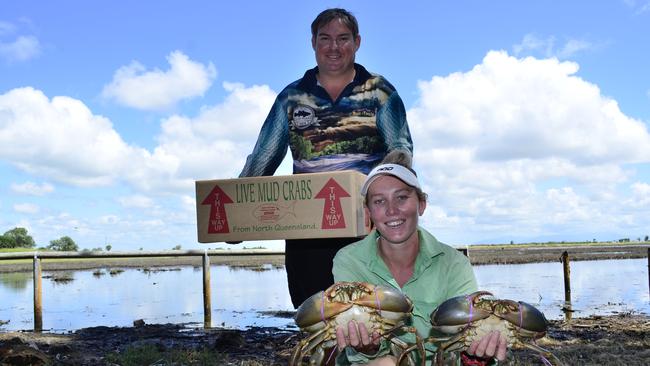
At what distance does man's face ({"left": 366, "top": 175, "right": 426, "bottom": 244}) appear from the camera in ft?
9.73

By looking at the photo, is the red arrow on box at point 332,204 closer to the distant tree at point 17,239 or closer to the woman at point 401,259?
the woman at point 401,259

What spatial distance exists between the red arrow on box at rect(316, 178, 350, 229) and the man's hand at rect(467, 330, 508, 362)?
1259mm

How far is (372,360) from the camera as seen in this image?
2986 millimetres

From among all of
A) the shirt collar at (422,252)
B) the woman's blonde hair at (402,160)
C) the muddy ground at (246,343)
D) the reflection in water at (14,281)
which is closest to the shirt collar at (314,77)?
the woman's blonde hair at (402,160)

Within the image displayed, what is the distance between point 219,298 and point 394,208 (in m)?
13.5

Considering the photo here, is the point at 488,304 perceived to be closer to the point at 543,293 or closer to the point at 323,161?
the point at 323,161

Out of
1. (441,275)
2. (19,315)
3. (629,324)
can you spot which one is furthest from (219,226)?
(19,315)

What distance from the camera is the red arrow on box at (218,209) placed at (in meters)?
4.02

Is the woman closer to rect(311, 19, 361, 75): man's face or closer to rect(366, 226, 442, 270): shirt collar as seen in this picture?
rect(366, 226, 442, 270): shirt collar

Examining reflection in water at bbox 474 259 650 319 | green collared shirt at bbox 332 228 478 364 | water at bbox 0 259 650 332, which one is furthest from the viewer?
reflection in water at bbox 474 259 650 319

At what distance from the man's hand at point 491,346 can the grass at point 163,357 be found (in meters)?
3.86

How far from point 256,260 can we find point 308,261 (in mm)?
31111

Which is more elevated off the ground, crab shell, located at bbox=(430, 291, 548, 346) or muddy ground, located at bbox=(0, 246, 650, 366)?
crab shell, located at bbox=(430, 291, 548, 346)

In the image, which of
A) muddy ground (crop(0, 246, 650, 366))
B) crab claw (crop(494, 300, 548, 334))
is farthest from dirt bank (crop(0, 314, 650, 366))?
crab claw (crop(494, 300, 548, 334))
